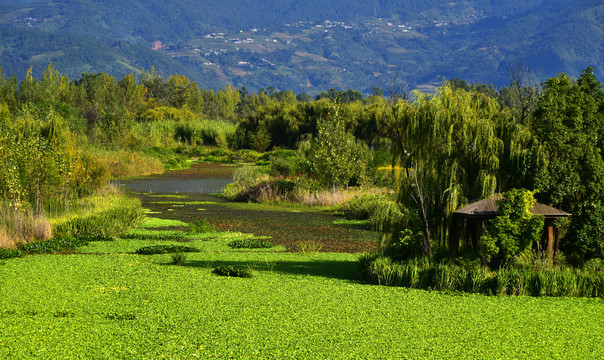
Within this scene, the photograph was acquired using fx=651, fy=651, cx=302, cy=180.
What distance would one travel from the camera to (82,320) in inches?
368

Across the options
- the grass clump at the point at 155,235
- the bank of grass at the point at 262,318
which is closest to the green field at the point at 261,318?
the bank of grass at the point at 262,318

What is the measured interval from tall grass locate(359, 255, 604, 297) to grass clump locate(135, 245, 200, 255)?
5.78 meters

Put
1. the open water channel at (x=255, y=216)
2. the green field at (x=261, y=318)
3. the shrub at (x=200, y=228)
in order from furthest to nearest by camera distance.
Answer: the shrub at (x=200, y=228)
the open water channel at (x=255, y=216)
the green field at (x=261, y=318)

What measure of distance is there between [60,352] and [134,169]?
142 ft

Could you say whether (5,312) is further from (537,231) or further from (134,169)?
(134,169)

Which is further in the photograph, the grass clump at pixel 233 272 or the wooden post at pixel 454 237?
the grass clump at pixel 233 272

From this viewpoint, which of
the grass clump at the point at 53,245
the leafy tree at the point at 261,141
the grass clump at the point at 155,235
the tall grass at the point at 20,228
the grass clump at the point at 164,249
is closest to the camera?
the grass clump at the point at 53,245

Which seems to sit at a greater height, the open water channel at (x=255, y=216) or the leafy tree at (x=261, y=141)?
the leafy tree at (x=261, y=141)

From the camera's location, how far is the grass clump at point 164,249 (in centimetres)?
1559

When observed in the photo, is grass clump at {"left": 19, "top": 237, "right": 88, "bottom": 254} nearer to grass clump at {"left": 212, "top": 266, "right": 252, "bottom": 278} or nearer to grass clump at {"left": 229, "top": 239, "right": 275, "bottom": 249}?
grass clump at {"left": 229, "top": 239, "right": 275, "bottom": 249}

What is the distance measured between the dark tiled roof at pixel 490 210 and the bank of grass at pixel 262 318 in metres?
1.56

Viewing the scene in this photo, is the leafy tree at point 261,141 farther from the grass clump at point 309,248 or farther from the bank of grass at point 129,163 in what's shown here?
the grass clump at point 309,248

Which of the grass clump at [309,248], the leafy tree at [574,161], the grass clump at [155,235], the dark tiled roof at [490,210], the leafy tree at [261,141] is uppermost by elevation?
the leafy tree at [261,141]

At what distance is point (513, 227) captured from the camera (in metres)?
11.6
